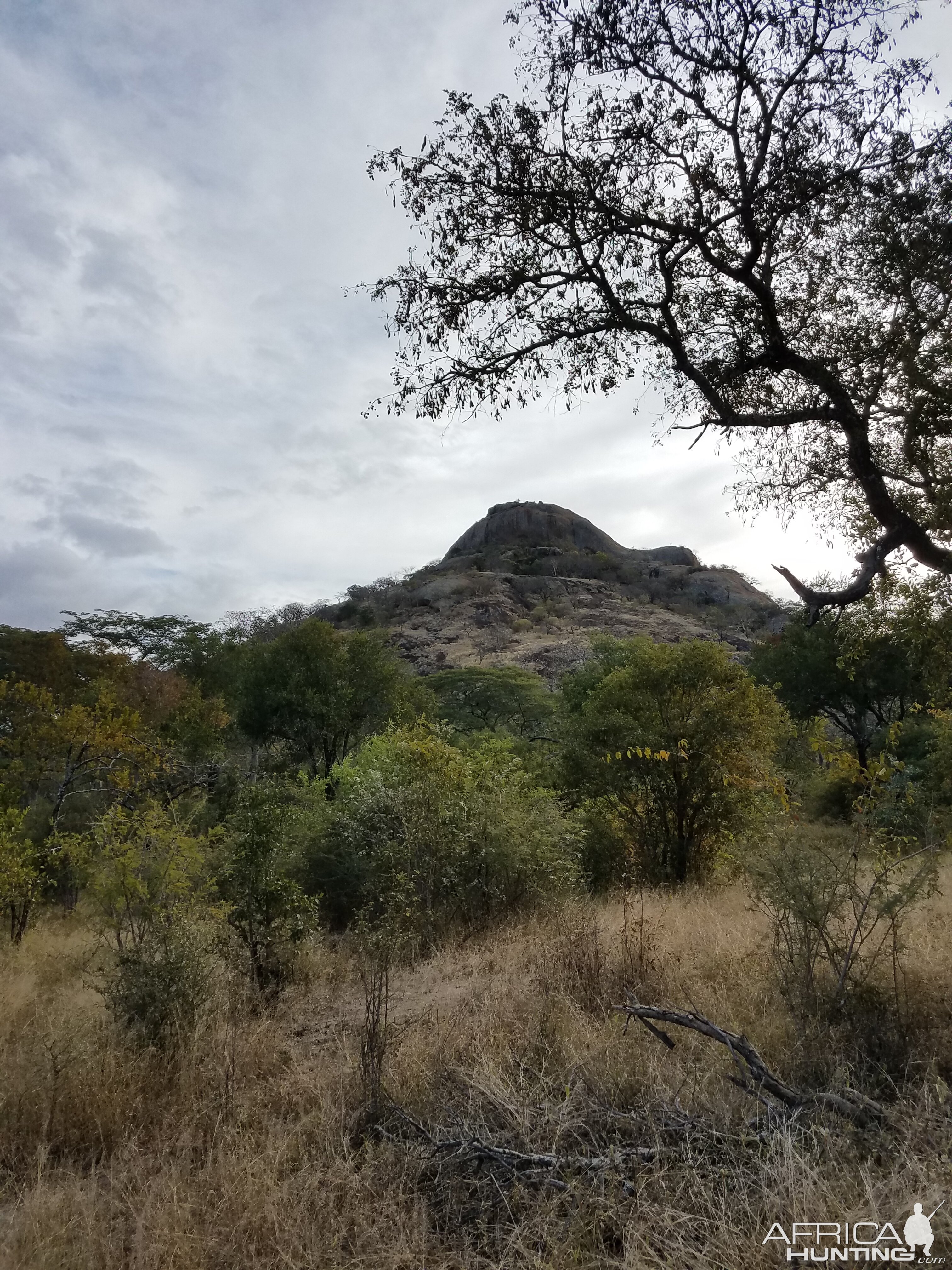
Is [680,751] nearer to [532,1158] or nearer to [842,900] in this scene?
[842,900]

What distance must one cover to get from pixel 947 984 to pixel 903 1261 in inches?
112

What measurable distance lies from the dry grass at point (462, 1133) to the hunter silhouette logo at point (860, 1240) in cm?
5

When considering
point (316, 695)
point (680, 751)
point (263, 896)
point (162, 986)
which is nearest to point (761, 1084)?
point (162, 986)

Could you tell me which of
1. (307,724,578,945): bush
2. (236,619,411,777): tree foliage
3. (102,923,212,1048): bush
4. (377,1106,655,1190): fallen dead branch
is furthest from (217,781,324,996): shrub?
(236,619,411,777): tree foliage

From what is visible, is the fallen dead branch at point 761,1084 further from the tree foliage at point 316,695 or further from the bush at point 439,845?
the tree foliage at point 316,695

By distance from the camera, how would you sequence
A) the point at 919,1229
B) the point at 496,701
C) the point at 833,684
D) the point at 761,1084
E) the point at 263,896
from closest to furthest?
the point at 919,1229, the point at 761,1084, the point at 263,896, the point at 833,684, the point at 496,701

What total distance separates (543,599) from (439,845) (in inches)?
2119

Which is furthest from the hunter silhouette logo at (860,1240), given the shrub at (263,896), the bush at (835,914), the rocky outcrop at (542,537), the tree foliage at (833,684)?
the rocky outcrop at (542,537)

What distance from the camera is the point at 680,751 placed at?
429 inches

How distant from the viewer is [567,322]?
5605 millimetres

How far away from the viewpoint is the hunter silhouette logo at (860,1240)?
2205 mm

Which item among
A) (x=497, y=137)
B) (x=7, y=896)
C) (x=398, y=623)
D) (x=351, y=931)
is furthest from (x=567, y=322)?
(x=398, y=623)

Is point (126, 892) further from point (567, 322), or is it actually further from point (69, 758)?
point (567, 322)

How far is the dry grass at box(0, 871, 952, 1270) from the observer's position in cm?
269
